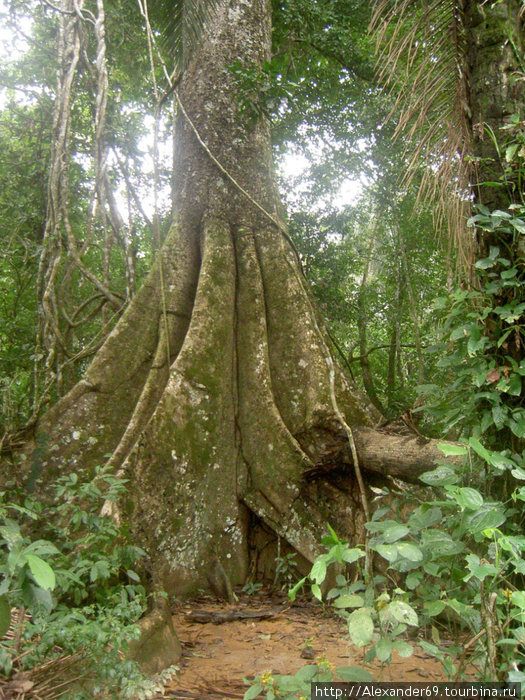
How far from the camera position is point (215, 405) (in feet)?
12.8

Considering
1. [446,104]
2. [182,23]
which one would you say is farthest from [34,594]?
[182,23]

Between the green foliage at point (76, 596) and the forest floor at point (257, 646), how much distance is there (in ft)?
1.31

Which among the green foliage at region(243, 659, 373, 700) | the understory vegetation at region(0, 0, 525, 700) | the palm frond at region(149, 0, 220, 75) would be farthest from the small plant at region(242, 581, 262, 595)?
the palm frond at region(149, 0, 220, 75)

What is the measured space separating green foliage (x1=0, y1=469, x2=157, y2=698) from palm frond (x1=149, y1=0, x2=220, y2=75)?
2.98 m

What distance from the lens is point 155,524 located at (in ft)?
11.1

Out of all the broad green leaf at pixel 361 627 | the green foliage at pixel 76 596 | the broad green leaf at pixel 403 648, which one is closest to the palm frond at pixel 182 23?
the green foliage at pixel 76 596

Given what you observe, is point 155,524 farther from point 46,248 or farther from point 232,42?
point 232,42

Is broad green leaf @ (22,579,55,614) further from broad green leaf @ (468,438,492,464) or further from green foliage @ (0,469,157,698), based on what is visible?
broad green leaf @ (468,438,492,464)

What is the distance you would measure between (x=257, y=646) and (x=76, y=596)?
1.06 m

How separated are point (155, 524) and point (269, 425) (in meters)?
1.07

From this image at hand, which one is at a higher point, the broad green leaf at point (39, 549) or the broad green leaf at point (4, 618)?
the broad green leaf at point (39, 549)

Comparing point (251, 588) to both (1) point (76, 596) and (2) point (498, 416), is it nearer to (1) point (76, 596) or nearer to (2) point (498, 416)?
(1) point (76, 596)

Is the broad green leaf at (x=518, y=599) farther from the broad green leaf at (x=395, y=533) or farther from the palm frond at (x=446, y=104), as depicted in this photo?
the palm frond at (x=446, y=104)

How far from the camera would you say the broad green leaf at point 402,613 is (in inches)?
61.6
